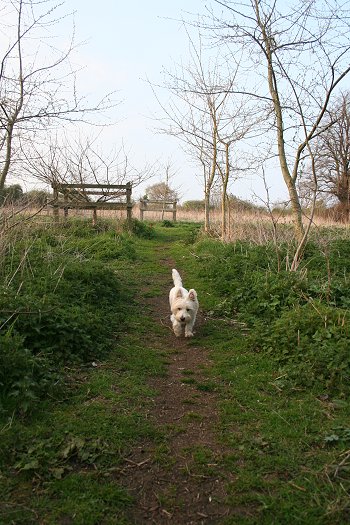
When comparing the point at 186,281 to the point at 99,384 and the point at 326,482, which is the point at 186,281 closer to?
the point at 99,384

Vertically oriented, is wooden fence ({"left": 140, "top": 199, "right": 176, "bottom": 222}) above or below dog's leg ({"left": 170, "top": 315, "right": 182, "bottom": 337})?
above

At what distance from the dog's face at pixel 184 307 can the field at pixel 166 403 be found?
0.33 m

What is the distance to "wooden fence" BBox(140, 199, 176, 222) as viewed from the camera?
80.7 ft

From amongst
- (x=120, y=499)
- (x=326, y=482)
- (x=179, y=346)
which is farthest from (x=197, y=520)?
(x=179, y=346)

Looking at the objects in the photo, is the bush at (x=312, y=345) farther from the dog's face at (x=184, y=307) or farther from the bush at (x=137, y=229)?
the bush at (x=137, y=229)

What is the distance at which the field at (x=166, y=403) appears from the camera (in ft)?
8.54

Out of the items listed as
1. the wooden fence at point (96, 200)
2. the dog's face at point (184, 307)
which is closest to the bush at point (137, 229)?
the wooden fence at point (96, 200)

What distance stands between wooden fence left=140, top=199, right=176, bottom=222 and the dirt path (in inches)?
808

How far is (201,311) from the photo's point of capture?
7121 mm

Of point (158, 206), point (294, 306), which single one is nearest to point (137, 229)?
point (158, 206)

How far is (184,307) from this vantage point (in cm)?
582

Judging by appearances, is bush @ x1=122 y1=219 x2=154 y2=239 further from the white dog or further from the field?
the white dog

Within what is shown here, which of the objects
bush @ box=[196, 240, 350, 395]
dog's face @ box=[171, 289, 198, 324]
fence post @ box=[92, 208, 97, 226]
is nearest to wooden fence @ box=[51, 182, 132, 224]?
fence post @ box=[92, 208, 97, 226]

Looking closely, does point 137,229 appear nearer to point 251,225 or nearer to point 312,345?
point 251,225
